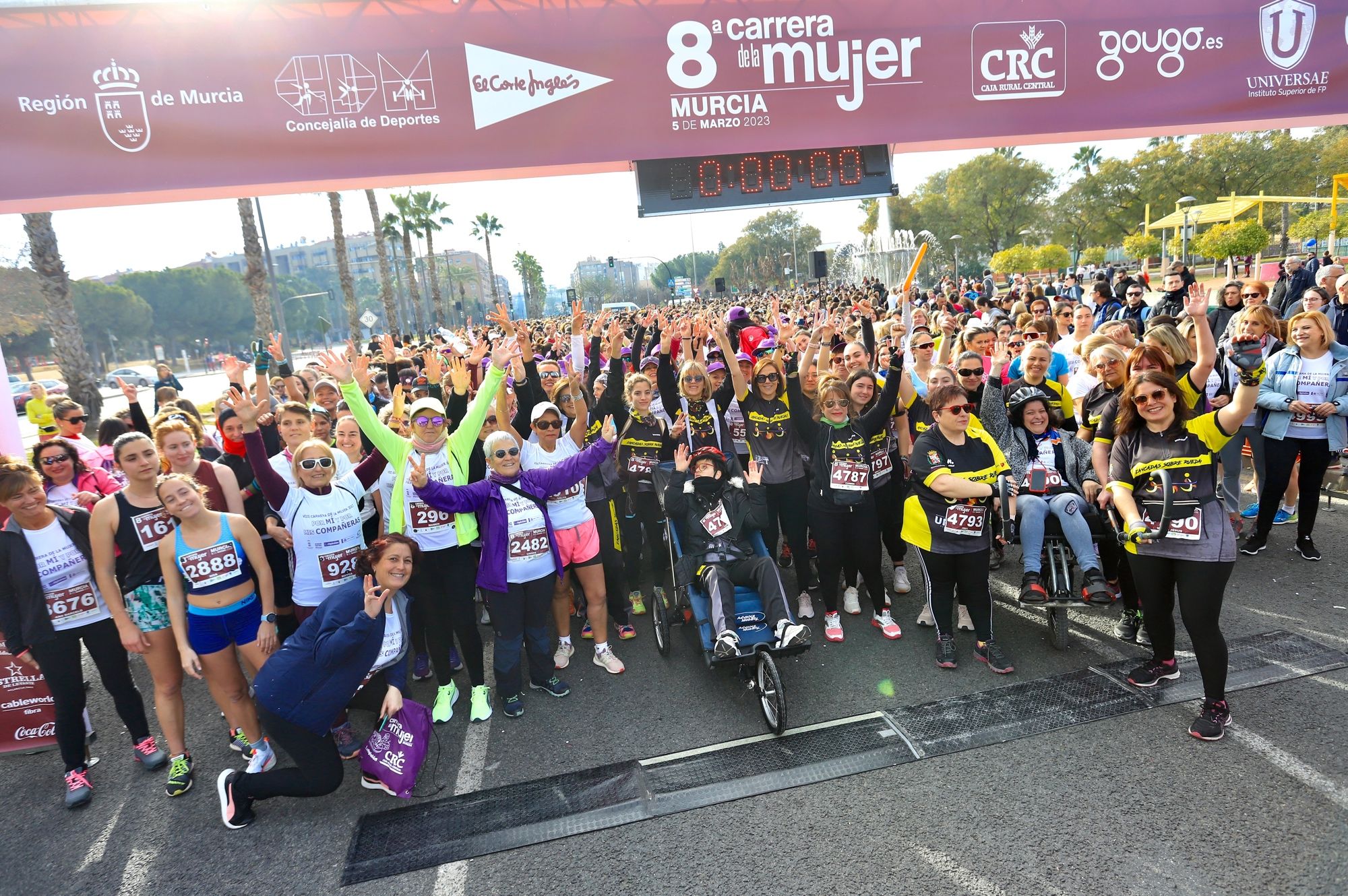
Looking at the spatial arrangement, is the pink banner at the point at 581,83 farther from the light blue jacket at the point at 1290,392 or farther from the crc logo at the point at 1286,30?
the light blue jacket at the point at 1290,392

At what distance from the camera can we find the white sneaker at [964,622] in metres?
5.17

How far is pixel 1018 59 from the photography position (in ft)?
23.0

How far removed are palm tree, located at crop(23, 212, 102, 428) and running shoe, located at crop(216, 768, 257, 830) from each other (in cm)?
1271

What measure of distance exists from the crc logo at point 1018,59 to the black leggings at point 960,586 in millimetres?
5033

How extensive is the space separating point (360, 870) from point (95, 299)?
9802 cm

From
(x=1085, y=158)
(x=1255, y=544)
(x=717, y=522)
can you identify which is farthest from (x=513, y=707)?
(x=1085, y=158)

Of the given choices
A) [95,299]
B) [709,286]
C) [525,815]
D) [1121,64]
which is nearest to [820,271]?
[1121,64]

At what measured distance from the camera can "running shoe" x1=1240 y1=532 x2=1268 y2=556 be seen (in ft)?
19.2

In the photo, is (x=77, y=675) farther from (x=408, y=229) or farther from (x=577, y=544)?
(x=408, y=229)

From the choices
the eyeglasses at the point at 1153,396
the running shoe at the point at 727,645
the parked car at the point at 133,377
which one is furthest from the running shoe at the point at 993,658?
the parked car at the point at 133,377

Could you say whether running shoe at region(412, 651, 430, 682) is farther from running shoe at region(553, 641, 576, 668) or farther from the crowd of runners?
running shoe at region(553, 641, 576, 668)

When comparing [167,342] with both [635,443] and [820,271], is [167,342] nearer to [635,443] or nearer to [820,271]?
[820,271]

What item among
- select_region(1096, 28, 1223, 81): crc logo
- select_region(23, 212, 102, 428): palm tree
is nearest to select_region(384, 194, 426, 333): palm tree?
select_region(23, 212, 102, 428): palm tree

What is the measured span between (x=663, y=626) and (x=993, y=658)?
2190mm
